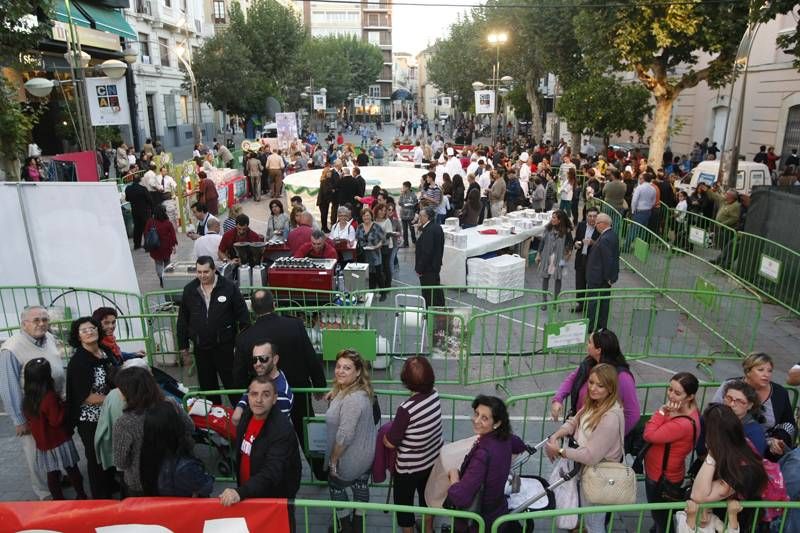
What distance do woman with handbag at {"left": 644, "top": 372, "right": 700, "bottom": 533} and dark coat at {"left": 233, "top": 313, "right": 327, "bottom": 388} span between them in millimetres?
2604

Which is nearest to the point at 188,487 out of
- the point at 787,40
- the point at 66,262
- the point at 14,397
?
the point at 14,397

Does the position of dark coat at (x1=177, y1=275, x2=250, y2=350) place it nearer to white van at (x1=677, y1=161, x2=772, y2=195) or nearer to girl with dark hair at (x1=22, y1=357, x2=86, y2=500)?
girl with dark hair at (x1=22, y1=357, x2=86, y2=500)

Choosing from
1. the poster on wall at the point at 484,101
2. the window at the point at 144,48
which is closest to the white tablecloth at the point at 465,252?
the poster on wall at the point at 484,101

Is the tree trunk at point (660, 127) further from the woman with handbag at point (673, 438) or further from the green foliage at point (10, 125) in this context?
the green foliage at point (10, 125)

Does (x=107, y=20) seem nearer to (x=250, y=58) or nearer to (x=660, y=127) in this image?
(x=250, y=58)

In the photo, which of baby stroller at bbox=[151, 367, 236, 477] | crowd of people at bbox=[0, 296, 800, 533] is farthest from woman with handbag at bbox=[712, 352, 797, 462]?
baby stroller at bbox=[151, 367, 236, 477]

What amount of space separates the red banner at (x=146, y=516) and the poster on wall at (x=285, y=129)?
22.3 m

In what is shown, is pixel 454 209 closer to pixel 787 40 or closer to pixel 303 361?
pixel 787 40

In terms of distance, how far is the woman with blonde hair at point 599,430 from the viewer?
12.5 ft

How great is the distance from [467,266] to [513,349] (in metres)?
2.80

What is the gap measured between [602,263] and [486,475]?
5.35 meters

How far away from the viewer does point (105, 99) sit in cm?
1209

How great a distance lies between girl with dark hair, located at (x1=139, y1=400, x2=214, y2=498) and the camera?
12.1 ft

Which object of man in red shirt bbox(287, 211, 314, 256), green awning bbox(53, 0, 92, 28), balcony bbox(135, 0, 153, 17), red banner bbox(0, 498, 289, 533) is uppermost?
balcony bbox(135, 0, 153, 17)
